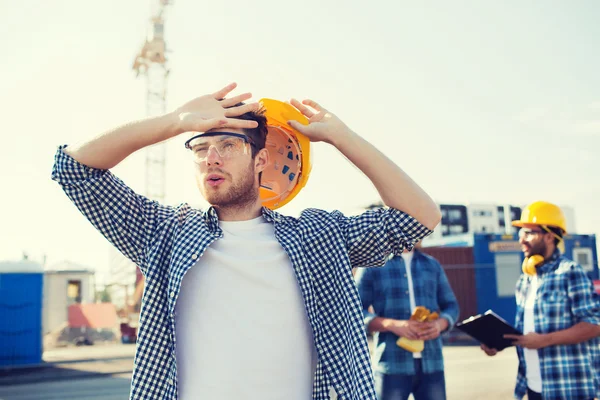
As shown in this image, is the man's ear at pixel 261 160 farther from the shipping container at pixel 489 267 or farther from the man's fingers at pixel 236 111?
the shipping container at pixel 489 267

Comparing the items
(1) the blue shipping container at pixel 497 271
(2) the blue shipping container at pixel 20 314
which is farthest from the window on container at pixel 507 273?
(2) the blue shipping container at pixel 20 314

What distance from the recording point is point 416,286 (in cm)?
449

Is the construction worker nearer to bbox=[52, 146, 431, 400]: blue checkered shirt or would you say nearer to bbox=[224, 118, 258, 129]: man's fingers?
bbox=[52, 146, 431, 400]: blue checkered shirt

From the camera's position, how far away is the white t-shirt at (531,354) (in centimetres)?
414

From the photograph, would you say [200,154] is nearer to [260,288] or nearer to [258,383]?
[260,288]

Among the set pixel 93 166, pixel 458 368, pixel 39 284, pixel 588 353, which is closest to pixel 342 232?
pixel 93 166

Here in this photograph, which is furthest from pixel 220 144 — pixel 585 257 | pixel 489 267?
pixel 585 257

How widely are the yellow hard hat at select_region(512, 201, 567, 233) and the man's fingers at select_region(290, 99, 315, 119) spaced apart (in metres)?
2.95

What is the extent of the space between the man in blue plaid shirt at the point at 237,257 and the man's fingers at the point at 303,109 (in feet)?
0.37

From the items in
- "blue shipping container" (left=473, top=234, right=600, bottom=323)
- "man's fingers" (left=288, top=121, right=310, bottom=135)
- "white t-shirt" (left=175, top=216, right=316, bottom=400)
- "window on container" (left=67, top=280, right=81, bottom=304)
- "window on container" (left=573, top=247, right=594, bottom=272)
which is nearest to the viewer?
"white t-shirt" (left=175, top=216, right=316, bottom=400)

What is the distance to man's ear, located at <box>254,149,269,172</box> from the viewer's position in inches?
91.2

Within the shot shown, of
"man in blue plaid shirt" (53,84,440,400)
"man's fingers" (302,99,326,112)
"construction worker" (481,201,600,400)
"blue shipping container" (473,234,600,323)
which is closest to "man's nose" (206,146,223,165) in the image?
"man in blue plaid shirt" (53,84,440,400)

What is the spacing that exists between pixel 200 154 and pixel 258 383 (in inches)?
35.0

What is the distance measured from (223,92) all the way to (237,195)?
40 cm
